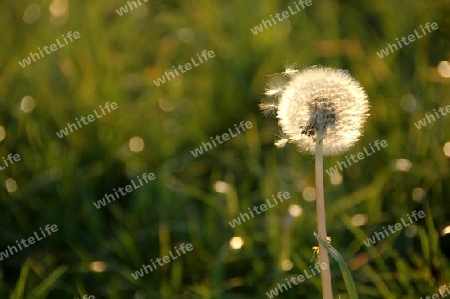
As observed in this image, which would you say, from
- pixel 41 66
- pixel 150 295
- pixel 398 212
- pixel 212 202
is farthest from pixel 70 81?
pixel 398 212

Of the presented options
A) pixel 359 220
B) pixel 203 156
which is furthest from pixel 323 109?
pixel 203 156

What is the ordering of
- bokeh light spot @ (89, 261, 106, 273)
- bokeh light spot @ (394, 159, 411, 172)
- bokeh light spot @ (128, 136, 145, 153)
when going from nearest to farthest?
bokeh light spot @ (89, 261, 106, 273) < bokeh light spot @ (394, 159, 411, 172) < bokeh light spot @ (128, 136, 145, 153)

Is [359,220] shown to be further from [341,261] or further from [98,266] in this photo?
[341,261]

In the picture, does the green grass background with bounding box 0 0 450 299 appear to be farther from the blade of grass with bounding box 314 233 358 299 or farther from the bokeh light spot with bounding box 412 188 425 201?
the blade of grass with bounding box 314 233 358 299

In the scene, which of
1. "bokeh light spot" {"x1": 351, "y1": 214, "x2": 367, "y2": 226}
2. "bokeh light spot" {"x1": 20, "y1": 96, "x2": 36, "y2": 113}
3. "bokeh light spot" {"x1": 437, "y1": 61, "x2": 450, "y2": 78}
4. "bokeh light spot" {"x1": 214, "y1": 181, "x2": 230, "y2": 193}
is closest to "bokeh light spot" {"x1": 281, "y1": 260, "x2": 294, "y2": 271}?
"bokeh light spot" {"x1": 351, "y1": 214, "x2": 367, "y2": 226}

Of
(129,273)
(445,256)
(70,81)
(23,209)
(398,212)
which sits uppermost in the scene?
(70,81)

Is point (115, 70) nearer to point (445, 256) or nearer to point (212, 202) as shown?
point (212, 202)

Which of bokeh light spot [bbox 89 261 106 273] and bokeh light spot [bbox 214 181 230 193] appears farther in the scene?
bokeh light spot [bbox 214 181 230 193]
